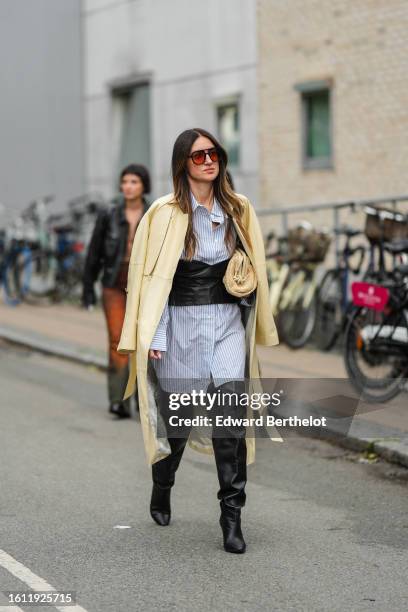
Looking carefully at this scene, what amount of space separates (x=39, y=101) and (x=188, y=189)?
1628 cm

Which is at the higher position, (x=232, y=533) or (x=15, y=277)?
(x=15, y=277)

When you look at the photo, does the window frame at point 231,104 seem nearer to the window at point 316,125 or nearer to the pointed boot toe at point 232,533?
the window at point 316,125

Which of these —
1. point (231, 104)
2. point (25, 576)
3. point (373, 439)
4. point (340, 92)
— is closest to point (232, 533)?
point (25, 576)

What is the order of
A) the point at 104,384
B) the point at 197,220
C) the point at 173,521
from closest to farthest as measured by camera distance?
the point at 197,220 < the point at 173,521 < the point at 104,384

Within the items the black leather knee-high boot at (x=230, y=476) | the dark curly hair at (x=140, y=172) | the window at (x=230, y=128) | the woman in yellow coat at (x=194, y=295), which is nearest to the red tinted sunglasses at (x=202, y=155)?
the woman in yellow coat at (x=194, y=295)

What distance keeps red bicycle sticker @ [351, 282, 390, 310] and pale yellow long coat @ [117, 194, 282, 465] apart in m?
3.14

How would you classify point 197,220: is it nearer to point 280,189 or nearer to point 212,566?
point 212,566

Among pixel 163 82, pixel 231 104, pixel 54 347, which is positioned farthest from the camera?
pixel 163 82

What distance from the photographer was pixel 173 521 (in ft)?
20.5

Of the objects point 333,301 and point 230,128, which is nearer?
point 333,301

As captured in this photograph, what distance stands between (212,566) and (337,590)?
2.00 feet

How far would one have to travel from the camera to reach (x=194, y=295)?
5.77m

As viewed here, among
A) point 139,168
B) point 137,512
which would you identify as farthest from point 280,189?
point 137,512

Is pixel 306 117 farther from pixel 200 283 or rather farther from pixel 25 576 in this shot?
pixel 25 576
